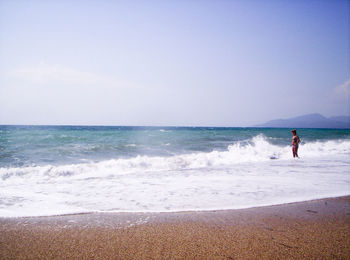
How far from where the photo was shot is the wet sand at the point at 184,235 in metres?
2.53

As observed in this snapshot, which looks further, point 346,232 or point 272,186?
point 272,186

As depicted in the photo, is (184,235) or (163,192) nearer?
(184,235)

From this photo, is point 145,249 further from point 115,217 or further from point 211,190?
point 211,190

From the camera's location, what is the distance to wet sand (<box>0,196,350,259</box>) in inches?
99.5

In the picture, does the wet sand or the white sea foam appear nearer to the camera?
the wet sand

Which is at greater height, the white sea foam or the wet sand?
the wet sand

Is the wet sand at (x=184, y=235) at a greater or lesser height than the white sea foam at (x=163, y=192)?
greater

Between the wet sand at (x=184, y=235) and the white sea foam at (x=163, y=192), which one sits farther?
the white sea foam at (x=163, y=192)

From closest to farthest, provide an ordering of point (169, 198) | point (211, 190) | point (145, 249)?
point (145, 249) < point (169, 198) < point (211, 190)

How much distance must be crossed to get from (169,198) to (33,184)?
417 cm

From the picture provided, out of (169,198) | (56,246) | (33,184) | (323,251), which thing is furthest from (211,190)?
(33,184)

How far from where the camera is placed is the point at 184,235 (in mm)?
2947

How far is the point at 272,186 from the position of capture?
5809 mm

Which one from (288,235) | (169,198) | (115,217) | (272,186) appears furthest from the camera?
(272,186)
